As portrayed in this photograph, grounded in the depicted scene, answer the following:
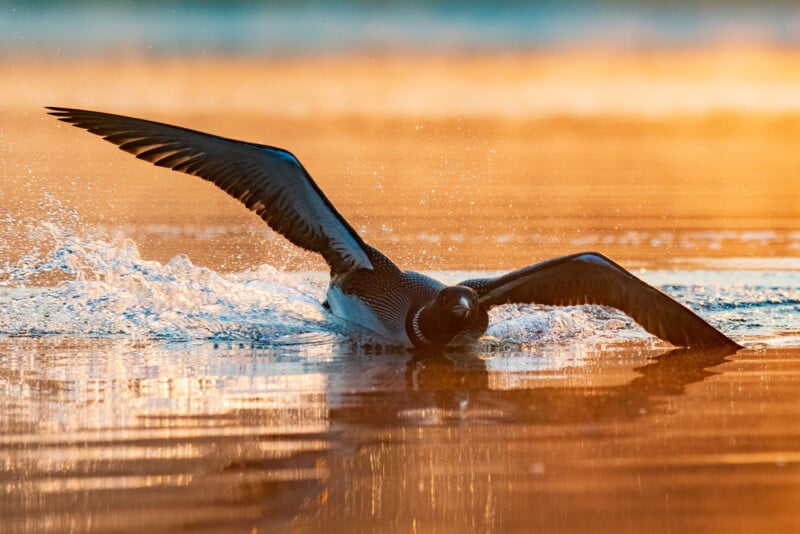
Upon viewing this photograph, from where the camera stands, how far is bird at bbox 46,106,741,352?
1033cm

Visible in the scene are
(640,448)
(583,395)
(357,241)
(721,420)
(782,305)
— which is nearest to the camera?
(640,448)

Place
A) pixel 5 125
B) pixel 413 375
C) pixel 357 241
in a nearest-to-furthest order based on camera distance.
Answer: pixel 413 375 → pixel 357 241 → pixel 5 125

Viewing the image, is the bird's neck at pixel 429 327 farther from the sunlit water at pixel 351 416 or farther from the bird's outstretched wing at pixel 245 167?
the bird's outstretched wing at pixel 245 167

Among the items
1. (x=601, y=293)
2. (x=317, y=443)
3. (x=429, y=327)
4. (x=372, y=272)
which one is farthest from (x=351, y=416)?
(x=601, y=293)

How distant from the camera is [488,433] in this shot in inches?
284

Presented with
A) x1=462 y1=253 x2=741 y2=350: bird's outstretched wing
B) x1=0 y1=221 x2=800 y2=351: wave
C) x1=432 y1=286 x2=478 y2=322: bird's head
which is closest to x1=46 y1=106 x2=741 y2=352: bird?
x1=462 y1=253 x2=741 y2=350: bird's outstretched wing

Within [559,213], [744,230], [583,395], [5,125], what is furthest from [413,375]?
[5,125]

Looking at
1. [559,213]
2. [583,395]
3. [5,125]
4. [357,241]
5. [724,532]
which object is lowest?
[724,532]

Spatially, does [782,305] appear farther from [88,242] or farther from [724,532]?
[724,532]

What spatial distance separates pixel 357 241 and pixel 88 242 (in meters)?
2.50

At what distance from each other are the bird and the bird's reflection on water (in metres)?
0.87

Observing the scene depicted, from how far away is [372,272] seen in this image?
35.8 ft

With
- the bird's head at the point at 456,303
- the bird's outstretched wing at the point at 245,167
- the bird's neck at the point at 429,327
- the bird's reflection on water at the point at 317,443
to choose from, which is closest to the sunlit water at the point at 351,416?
the bird's reflection on water at the point at 317,443

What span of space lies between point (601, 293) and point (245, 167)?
2737mm
